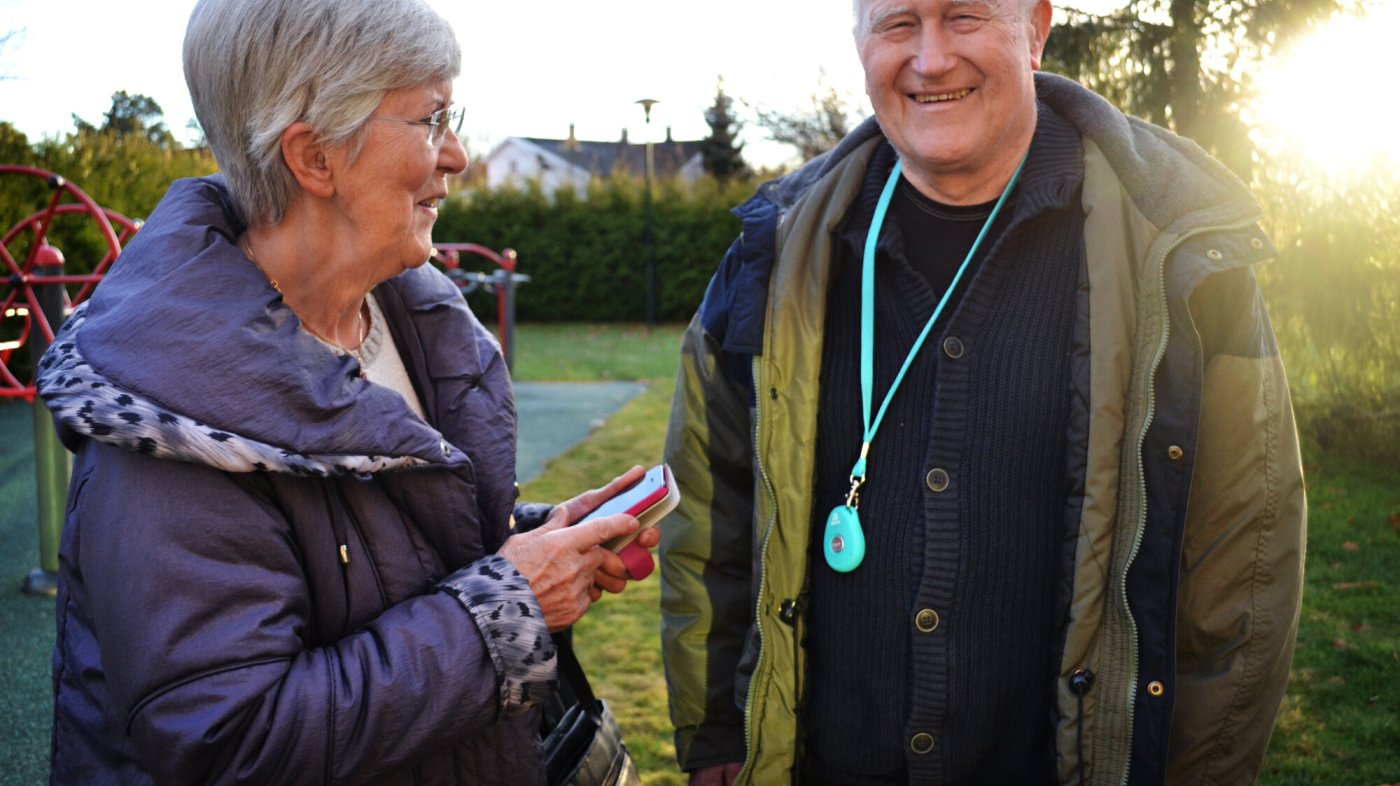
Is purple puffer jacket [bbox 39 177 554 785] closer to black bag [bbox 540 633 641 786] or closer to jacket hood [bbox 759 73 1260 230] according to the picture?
black bag [bbox 540 633 641 786]

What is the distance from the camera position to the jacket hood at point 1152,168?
196 cm

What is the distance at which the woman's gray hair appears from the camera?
5.19ft

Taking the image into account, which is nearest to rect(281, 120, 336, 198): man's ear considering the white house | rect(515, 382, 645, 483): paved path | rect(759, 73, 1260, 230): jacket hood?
rect(759, 73, 1260, 230): jacket hood

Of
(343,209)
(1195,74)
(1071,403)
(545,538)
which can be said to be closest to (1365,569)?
(1195,74)

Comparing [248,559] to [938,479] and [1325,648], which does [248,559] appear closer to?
[938,479]

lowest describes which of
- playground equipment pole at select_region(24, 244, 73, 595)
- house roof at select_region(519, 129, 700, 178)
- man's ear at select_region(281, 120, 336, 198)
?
playground equipment pole at select_region(24, 244, 73, 595)

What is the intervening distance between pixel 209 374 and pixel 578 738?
3.27 feet

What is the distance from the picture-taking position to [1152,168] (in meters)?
2.03

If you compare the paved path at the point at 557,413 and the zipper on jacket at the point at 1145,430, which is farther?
the paved path at the point at 557,413

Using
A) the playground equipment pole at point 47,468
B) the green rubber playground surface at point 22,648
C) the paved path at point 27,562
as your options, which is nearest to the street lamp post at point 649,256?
the paved path at point 27,562

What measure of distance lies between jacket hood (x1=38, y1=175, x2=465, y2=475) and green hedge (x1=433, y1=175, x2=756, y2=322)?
2148 cm

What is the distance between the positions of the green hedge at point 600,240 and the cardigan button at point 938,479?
21135 mm

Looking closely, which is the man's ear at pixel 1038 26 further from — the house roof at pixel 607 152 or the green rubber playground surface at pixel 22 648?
the house roof at pixel 607 152

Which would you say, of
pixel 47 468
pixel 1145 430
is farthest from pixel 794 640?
pixel 47 468
